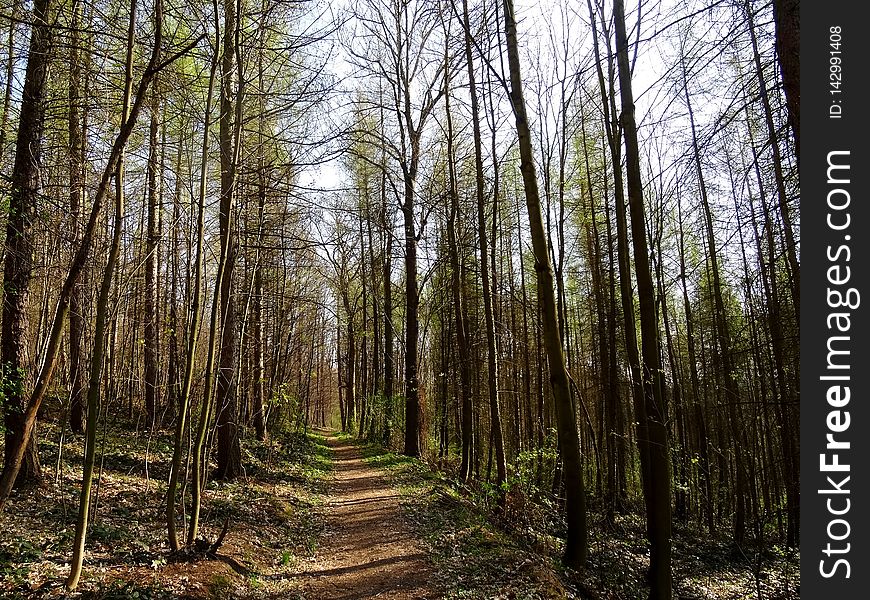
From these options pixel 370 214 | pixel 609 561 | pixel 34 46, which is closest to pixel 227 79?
pixel 34 46

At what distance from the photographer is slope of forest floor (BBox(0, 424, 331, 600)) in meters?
4.16

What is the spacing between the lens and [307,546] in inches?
266

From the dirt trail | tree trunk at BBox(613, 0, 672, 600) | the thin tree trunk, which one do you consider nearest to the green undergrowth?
the dirt trail

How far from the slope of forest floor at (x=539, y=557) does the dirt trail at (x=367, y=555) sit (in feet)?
0.93

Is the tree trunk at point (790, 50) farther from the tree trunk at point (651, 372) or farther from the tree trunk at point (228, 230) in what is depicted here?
the tree trunk at point (228, 230)

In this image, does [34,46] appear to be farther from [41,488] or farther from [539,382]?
[539,382]

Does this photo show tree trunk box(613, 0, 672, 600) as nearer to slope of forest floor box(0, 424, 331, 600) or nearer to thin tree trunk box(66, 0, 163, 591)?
slope of forest floor box(0, 424, 331, 600)

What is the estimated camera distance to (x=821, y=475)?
3084 mm

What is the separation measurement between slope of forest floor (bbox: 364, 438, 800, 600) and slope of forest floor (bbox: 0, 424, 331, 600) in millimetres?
1958

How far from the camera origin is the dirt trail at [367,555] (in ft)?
17.4

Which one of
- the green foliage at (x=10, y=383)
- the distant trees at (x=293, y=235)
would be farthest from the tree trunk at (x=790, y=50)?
the green foliage at (x=10, y=383)

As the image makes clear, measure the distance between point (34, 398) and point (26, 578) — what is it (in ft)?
5.67

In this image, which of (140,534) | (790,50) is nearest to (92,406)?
(140,534)

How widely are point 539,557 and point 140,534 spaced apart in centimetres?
505
